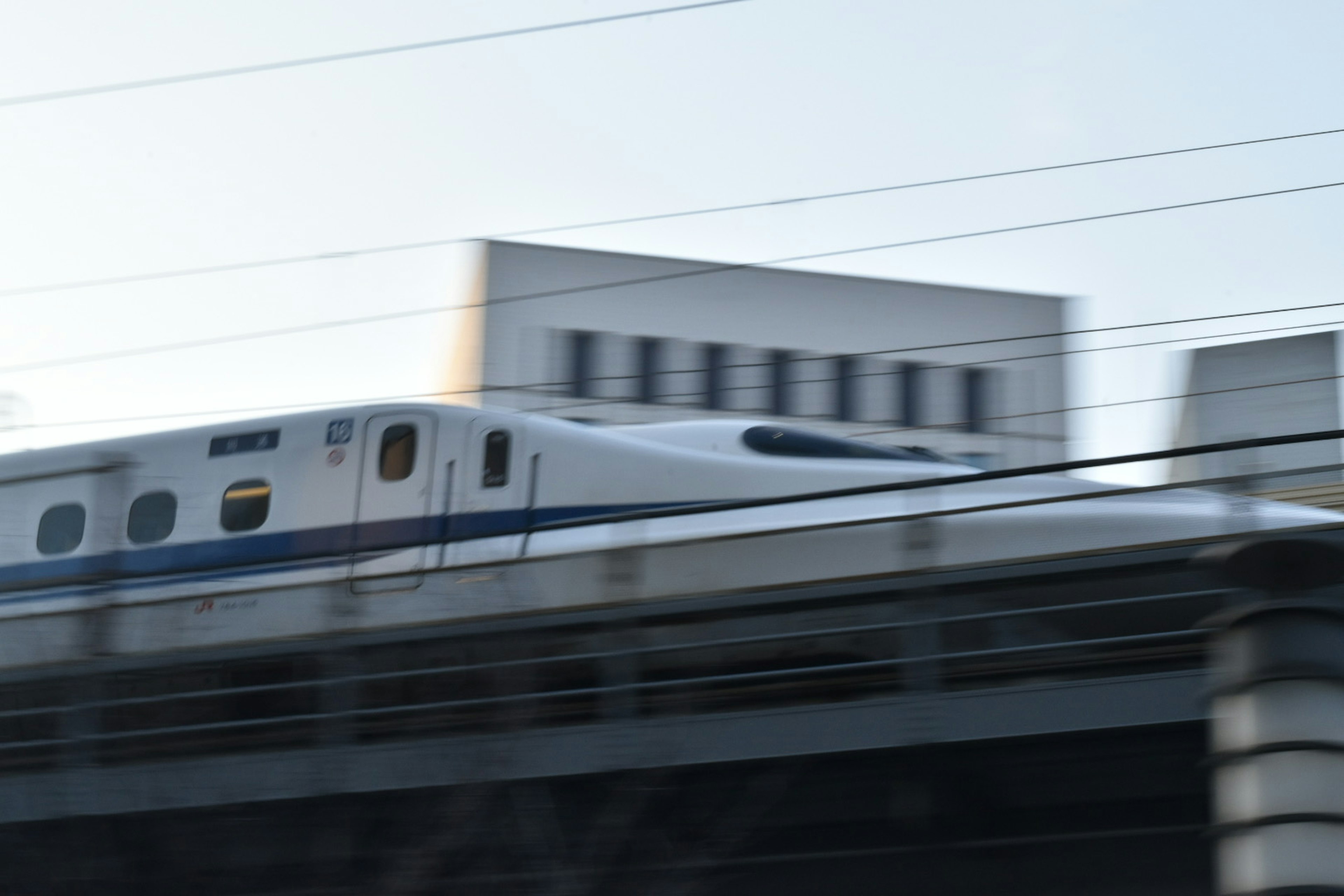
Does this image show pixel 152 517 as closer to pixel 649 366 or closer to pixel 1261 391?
pixel 1261 391

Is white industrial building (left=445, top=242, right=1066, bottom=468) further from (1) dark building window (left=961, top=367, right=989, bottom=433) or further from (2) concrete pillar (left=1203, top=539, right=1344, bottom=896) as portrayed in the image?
(2) concrete pillar (left=1203, top=539, right=1344, bottom=896)

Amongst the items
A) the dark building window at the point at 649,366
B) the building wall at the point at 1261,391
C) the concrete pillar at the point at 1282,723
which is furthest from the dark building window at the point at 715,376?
the concrete pillar at the point at 1282,723

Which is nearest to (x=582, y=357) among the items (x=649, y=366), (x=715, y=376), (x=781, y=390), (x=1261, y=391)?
(x=649, y=366)

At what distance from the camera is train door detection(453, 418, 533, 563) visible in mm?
11016

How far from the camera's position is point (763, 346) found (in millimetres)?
41406

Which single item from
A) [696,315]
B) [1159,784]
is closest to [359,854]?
[1159,784]

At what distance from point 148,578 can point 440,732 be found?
6.94 feet

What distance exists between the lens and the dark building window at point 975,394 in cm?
4194

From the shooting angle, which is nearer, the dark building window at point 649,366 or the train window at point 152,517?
the train window at point 152,517

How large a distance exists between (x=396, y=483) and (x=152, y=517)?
269 cm

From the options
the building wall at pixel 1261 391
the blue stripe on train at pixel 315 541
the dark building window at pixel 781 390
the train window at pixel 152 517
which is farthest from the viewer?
the dark building window at pixel 781 390

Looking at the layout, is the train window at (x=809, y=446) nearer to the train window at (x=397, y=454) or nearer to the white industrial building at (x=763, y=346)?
the train window at (x=397, y=454)

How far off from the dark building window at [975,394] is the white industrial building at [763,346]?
0.08 metres

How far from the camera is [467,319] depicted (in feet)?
141
